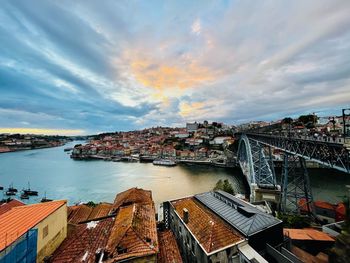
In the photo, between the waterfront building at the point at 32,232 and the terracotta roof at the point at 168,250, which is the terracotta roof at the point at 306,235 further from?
the waterfront building at the point at 32,232

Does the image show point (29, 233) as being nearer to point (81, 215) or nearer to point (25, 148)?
point (81, 215)

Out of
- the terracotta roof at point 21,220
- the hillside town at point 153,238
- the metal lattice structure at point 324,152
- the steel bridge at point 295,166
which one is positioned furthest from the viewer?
the steel bridge at point 295,166

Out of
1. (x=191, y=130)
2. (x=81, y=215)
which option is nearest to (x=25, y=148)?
(x=191, y=130)

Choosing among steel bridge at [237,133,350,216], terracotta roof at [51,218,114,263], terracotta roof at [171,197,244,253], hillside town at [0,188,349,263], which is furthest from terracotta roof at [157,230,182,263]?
steel bridge at [237,133,350,216]

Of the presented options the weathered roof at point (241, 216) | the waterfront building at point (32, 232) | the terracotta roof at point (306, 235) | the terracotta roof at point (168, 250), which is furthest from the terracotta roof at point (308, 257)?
the waterfront building at point (32, 232)

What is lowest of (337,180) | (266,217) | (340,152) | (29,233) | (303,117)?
(337,180)

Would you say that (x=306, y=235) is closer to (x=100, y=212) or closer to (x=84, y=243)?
(x=84, y=243)

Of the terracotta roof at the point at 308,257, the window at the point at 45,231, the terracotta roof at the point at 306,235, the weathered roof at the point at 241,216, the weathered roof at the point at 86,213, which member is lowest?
the terracotta roof at the point at 308,257

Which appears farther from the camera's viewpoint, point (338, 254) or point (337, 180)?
point (337, 180)
